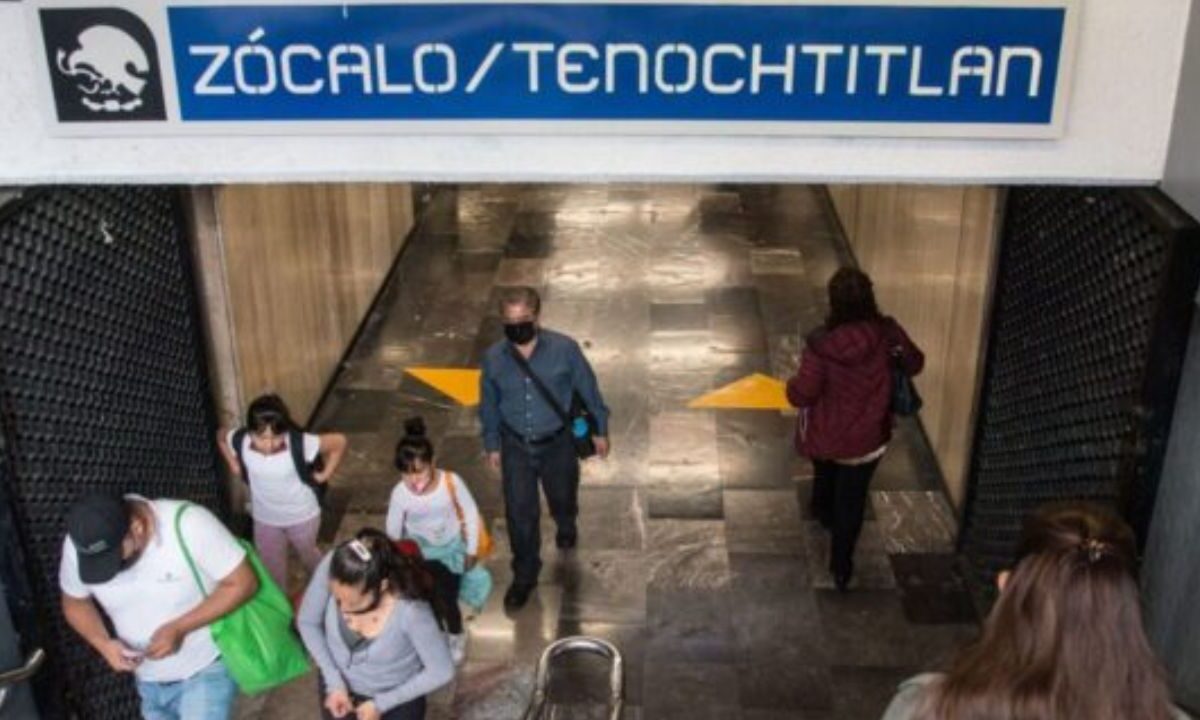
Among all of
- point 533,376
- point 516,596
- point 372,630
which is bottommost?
point 516,596

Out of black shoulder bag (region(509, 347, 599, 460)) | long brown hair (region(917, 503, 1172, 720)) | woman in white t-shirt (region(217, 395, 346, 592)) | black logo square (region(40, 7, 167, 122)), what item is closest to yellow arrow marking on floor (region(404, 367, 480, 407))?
black shoulder bag (region(509, 347, 599, 460))

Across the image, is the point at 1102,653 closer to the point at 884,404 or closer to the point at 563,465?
the point at 884,404

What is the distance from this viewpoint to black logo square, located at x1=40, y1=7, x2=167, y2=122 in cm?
393

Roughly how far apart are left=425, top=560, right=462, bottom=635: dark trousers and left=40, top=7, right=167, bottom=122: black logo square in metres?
1.90

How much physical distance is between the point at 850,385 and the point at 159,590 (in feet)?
10.5

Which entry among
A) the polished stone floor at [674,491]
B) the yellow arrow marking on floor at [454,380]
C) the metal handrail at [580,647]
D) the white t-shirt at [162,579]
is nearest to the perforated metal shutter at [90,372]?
the white t-shirt at [162,579]

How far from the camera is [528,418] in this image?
6387 mm

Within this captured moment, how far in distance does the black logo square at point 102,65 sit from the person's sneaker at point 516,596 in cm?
350

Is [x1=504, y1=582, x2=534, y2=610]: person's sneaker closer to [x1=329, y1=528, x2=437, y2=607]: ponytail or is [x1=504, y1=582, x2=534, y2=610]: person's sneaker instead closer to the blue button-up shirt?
the blue button-up shirt

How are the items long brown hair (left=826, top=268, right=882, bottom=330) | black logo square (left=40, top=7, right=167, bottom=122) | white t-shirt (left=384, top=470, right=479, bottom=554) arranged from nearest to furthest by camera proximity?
black logo square (left=40, top=7, right=167, bottom=122) < white t-shirt (left=384, top=470, right=479, bottom=554) < long brown hair (left=826, top=268, right=882, bottom=330)

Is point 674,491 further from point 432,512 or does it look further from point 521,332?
point 432,512

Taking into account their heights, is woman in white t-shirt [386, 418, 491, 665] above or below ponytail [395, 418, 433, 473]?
below

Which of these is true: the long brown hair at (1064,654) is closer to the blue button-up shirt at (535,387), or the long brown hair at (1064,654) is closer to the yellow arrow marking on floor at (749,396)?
the blue button-up shirt at (535,387)

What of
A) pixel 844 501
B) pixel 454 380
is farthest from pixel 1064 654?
pixel 454 380
